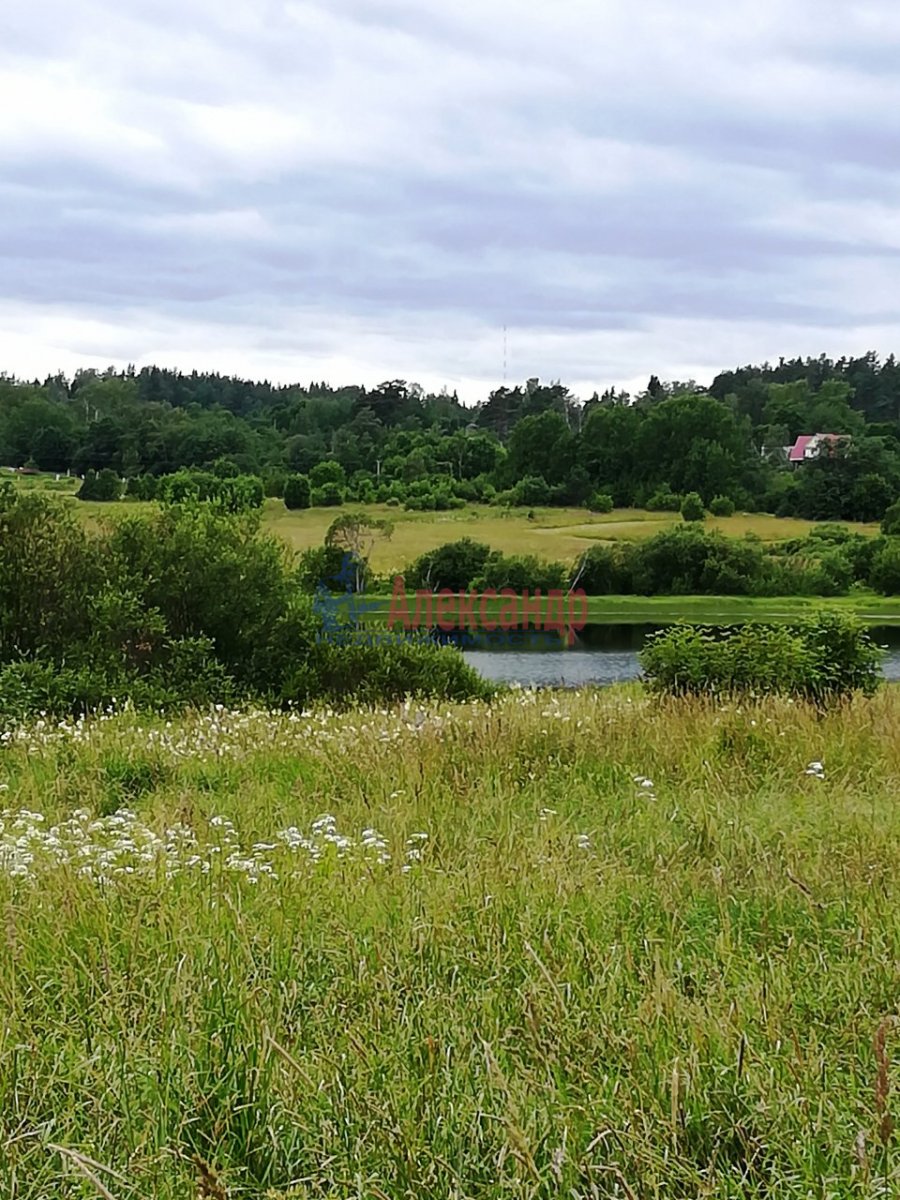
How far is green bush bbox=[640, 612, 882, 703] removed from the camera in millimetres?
12124

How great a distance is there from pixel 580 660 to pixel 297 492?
36657 millimetres

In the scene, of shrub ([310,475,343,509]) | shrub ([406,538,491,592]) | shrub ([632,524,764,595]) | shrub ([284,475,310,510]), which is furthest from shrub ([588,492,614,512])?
shrub ([406,538,491,592])

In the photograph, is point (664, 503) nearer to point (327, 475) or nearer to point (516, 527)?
point (516, 527)

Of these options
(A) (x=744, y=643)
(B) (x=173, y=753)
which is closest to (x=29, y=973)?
(B) (x=173, y=753)

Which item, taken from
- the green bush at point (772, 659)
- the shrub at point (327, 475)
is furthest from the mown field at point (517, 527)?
the green bush at point (772, 659)

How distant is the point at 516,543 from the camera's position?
6103 cm

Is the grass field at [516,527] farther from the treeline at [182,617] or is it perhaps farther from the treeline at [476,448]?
the treeline at [182,617]

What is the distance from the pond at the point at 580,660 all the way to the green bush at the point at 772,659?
882 cm

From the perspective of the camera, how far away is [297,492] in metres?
65.9

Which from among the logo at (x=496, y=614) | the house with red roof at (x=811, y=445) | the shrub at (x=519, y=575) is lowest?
the logo at (x=496, y=614)

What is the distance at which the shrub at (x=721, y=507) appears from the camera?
75.6 metres

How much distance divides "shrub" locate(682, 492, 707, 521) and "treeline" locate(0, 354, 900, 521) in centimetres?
241

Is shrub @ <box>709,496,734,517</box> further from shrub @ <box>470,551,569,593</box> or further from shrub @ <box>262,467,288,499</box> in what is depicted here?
shrub @ <box>262,467,288,499</box>

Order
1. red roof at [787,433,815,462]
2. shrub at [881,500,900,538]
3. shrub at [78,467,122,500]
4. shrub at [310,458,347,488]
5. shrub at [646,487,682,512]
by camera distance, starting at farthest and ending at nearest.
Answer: red roof at [787,433,815,462] → shrub at [646,487,682,512] → shrub at [310,458,347,488] → shrub at [881,500,900,538] → shrub at [78,467,122,500]
